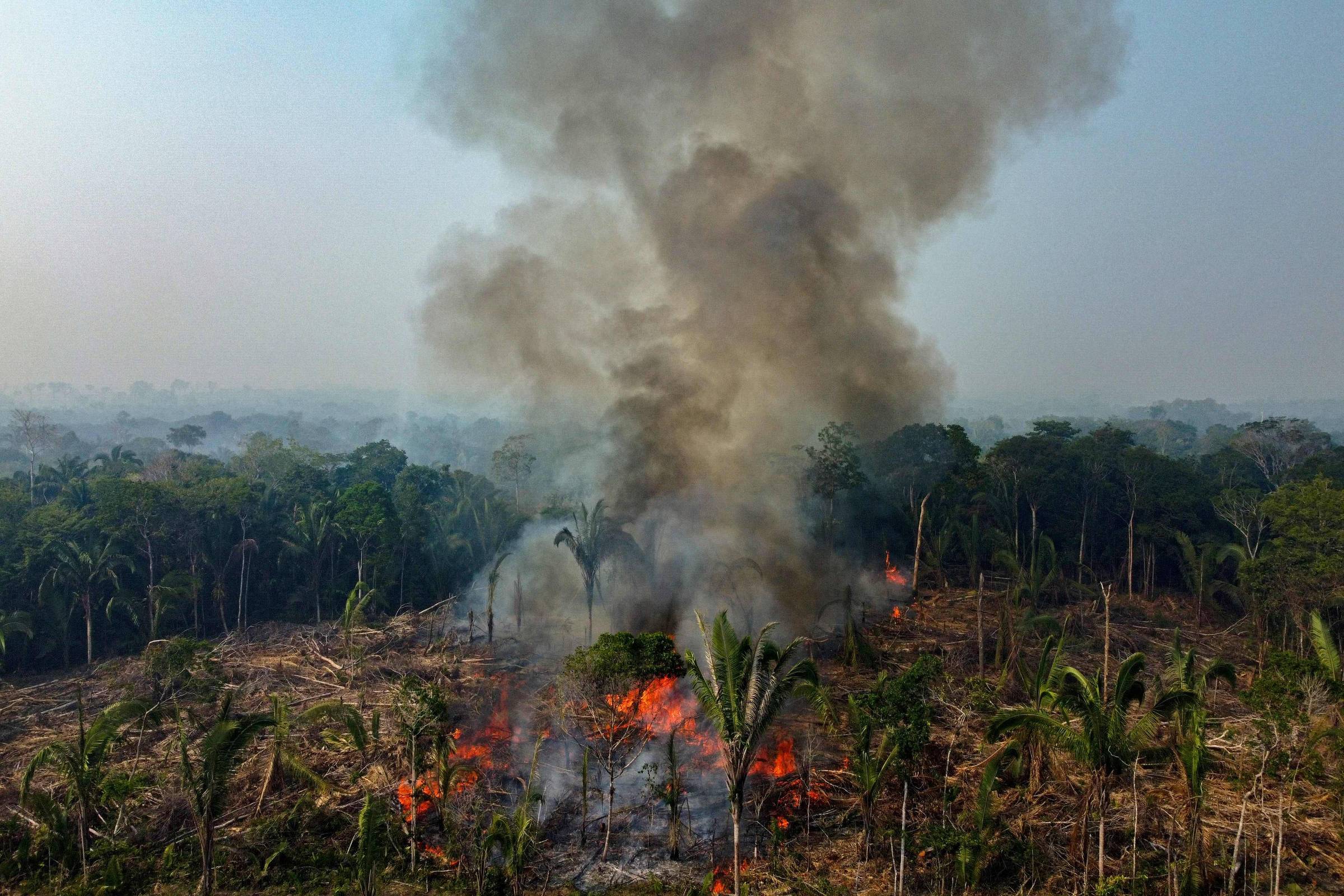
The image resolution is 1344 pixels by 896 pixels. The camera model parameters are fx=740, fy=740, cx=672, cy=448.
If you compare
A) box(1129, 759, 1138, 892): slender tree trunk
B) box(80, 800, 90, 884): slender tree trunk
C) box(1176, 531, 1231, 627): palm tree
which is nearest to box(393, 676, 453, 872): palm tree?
box(80, 800, 90, 884): slender tree trunk

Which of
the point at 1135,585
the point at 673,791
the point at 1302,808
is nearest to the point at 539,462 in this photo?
the point at 1135,585

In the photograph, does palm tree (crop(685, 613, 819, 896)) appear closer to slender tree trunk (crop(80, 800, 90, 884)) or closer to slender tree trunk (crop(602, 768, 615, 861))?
slender tree trunk (crop(602, 768, 615, 861))

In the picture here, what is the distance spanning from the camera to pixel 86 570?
1145 inches

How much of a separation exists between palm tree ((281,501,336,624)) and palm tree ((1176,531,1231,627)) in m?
37.7

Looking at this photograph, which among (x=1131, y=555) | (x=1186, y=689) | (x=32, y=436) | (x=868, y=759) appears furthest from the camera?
(x=32, y=436)

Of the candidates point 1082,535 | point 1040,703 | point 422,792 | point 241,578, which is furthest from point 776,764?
point 241,578

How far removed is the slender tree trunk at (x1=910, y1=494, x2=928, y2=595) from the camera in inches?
1278

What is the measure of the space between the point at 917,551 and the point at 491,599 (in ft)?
59.8

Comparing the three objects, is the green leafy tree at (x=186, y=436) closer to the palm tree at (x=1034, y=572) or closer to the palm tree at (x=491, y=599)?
the palm tree at (x=491, y=599)

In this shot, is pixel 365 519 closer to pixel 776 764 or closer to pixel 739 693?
pixel 776 764

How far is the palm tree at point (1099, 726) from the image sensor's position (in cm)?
1245

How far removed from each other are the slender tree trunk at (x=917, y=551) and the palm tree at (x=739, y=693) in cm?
2086

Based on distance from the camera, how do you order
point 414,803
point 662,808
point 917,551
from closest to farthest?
1. point 414,803
2. point 662,808
3. point 917,551

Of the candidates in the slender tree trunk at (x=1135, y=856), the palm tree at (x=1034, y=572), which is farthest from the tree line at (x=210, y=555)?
the palm tree at (x=1034, y=572)
